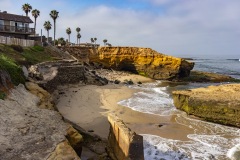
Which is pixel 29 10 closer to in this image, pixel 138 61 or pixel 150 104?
pixel 138 61

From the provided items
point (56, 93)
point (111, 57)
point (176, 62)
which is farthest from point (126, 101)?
point (111, 57)

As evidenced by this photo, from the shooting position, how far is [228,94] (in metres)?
19.2

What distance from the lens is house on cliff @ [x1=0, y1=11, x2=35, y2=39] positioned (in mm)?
40969

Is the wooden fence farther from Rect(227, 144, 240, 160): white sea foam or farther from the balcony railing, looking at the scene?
Rect(227, 144, 240, 160): white sea foam

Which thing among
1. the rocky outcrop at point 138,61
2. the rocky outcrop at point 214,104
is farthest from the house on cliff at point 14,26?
the rocky outcrop at point 214,104

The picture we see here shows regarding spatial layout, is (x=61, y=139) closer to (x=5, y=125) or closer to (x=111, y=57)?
(x=5, y=125)

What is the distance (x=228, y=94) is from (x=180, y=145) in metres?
7.57

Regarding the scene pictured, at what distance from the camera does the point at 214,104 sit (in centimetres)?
1808

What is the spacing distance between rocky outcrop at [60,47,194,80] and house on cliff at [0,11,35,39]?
949 centimetres

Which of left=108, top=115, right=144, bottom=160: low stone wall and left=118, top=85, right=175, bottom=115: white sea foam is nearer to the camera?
left=108, top=115, right=144, bottom=160: low stone wall

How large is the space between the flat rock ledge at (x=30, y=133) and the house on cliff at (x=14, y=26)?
31.4 meters

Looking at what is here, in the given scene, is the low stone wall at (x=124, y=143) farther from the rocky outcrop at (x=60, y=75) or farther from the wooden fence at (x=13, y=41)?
the wooden fence at (x=13, y=41)

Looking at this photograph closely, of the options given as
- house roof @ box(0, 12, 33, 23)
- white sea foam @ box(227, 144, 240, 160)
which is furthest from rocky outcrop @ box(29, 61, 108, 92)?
house roof @ box(0, 12, 33, 23)

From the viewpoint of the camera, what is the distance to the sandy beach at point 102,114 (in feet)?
52.6
